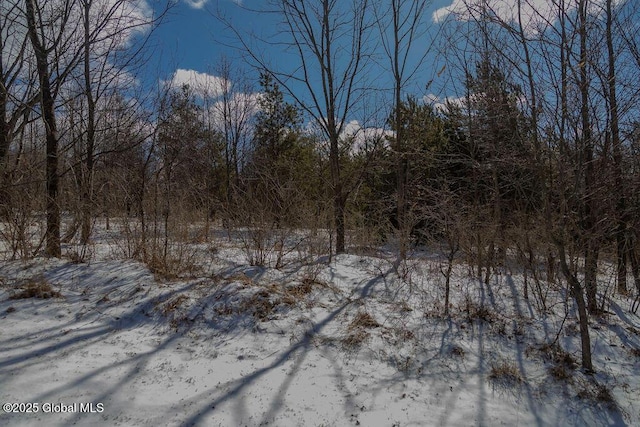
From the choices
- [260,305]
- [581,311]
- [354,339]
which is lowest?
[354,339]

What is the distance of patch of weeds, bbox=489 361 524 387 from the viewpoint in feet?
10.5

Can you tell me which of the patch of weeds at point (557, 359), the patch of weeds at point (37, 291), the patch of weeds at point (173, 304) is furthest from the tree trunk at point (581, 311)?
the patch of weeds at point (37, 291)

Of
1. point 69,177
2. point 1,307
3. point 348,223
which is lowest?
point 1,307

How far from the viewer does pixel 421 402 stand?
2.82m

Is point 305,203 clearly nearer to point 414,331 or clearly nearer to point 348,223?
point 348,223

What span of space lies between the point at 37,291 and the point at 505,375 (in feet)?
16.5

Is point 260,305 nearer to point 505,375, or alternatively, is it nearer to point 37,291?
point 37,291

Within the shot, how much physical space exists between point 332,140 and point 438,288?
4064mm

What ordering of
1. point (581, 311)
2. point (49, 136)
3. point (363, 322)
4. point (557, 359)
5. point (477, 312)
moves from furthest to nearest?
point (49, 136) < point (477, 312) < point (363, 322) < point (557, 359) < point (581, 311)

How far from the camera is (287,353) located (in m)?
3.43

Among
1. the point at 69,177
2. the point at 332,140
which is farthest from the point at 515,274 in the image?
the point at 69,177

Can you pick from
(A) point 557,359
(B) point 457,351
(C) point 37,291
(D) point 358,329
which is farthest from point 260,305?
(A) point 557,359

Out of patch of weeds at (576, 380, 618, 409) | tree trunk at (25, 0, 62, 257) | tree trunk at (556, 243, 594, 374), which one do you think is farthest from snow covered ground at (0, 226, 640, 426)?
tree trunk at (25, 0, 62, 257)

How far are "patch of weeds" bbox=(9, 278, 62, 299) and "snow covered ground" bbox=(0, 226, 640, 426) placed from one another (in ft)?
0.07
